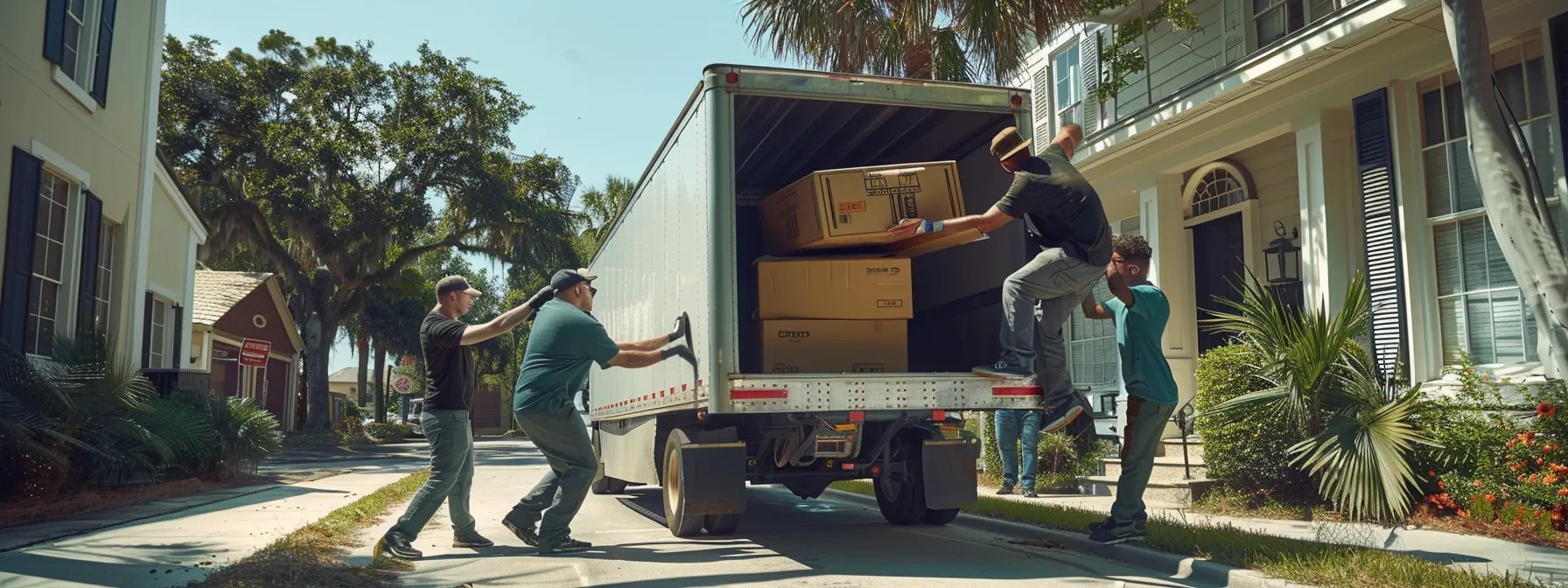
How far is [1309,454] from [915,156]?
401 cm

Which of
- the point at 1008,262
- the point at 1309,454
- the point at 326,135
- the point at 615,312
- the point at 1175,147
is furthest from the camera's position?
the point at 326,135

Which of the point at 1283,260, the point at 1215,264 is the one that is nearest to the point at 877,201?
the point at 1283,260

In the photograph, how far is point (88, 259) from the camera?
42.7 ft

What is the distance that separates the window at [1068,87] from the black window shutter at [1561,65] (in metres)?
7.35

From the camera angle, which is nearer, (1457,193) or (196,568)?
(196,568)

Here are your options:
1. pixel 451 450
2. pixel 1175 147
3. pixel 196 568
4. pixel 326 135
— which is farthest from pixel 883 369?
pixel 326 135

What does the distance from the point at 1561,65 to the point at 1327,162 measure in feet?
8.84

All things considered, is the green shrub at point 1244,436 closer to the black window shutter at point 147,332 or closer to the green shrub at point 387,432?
the black window shutter at point 147,332

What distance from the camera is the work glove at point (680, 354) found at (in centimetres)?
763

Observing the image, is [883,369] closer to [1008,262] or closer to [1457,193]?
[1008,262]

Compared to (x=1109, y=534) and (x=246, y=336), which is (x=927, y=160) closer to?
(x=1109, y=534)

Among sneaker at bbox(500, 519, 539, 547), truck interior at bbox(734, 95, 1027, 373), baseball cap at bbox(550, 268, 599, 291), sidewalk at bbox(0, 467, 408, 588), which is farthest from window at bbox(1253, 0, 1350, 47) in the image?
sidewalk at bbox(0, 467, 408, 588)

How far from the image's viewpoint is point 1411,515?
27.7ft

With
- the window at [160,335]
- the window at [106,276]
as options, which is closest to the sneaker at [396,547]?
the window at [106,276]
